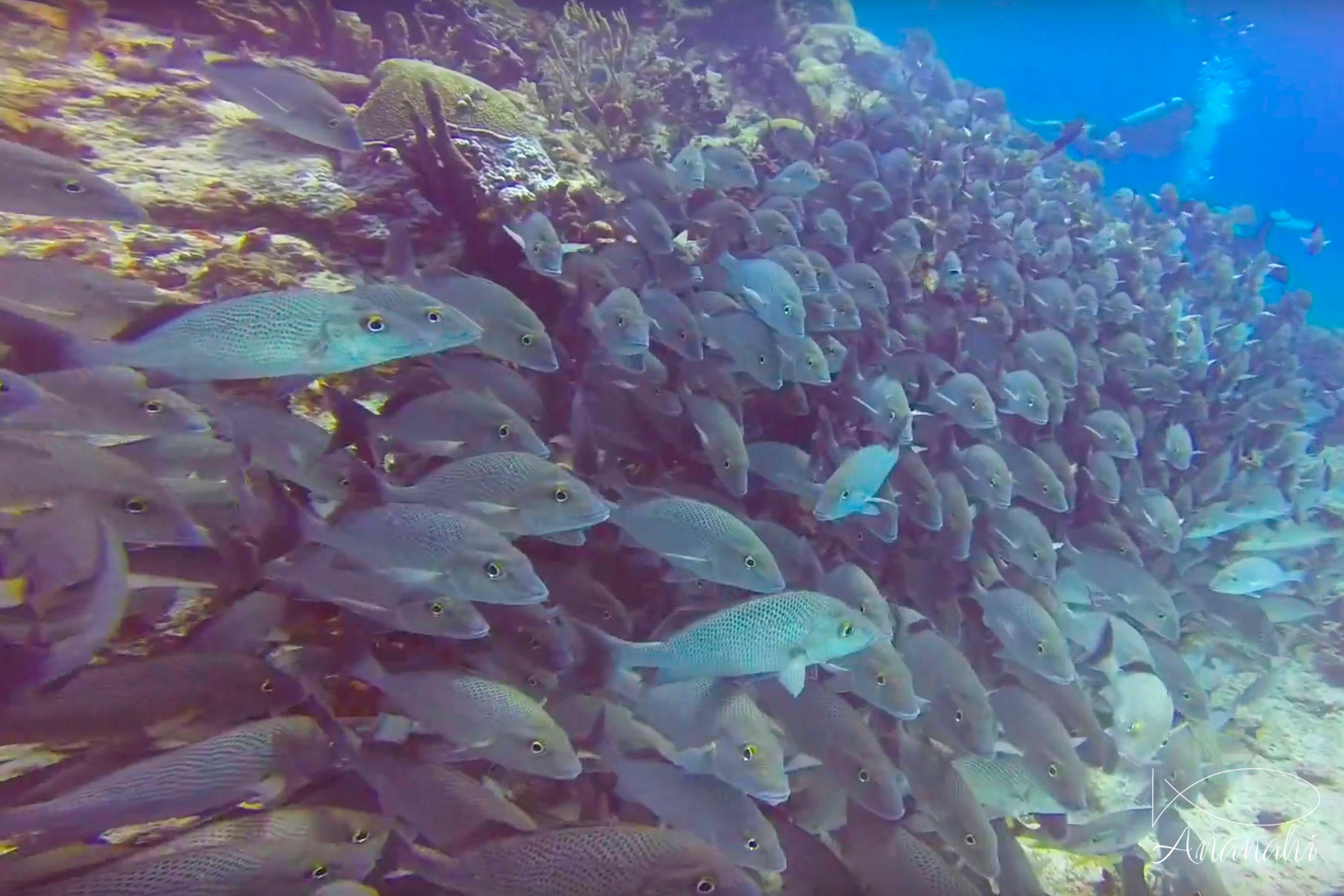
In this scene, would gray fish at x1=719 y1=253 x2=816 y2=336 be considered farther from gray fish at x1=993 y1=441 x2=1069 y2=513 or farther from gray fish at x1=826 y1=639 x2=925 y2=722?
gray fish at x1=826 y1=639 x2=925 y2=722

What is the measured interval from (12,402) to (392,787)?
177 centimetres

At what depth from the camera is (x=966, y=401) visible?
484 cm

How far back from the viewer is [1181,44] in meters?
51.8

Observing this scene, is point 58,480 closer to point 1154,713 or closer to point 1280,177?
point 1154,713

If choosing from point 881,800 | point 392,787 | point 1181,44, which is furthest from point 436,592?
point 1181,44

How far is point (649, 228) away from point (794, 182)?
9.41ft

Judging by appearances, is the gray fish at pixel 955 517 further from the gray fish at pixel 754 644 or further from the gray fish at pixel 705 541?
the gray fish at pixel 754 644

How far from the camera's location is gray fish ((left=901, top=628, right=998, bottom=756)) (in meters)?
3.31

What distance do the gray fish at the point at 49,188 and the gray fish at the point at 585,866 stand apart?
3.17 metres

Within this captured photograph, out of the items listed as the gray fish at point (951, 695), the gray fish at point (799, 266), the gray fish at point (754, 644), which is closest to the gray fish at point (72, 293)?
the gray fish at point (754, 644)

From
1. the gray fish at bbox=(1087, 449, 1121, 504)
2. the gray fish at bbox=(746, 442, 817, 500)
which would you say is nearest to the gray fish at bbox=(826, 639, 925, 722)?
the gray fish at bbox=(746, 442, 817, 500)

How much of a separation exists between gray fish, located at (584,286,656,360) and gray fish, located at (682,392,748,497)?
49 centimetres

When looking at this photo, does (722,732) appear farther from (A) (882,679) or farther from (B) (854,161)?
(B) (854,161)

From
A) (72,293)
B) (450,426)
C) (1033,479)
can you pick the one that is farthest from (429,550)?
(1033,479)
